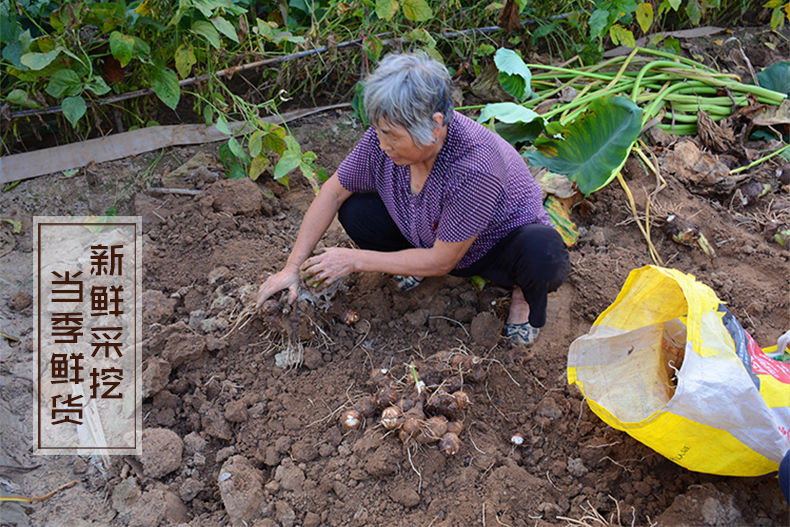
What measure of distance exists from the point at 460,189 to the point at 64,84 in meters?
1.68

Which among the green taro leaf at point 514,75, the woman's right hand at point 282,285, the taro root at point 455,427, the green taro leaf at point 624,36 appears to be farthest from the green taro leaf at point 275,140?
the green taro leaf at point 624,36

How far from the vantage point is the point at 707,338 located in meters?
1.49

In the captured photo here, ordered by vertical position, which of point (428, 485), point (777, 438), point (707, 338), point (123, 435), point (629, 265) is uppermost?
point (707, 338)

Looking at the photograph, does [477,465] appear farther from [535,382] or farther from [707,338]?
[707,338]

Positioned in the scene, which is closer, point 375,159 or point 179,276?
point 375,159

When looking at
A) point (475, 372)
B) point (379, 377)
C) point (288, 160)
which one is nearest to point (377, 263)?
point (379, 377)

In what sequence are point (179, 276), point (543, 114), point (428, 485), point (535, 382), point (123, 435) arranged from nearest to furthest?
point (428, 485), point (123, 435), point (535, 382), point (179, 276), point (543, 114)

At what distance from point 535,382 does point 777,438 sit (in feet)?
2.35

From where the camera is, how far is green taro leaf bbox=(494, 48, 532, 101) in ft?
9.27

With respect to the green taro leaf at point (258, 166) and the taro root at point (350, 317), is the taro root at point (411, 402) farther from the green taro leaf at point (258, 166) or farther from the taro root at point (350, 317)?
the green taro leaf at point (258, 166)

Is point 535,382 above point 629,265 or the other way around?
A: the other way around

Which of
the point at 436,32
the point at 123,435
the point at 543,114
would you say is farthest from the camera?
the point at 436,32

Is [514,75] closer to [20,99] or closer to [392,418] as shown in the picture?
[392,418]

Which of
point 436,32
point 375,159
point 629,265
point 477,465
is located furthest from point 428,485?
point 436,32
